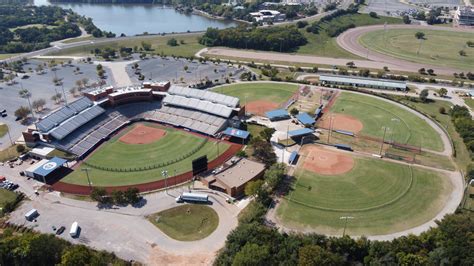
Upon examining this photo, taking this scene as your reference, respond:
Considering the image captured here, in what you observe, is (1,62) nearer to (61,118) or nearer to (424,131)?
(61,118)

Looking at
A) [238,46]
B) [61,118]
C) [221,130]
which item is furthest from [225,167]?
[238,46]

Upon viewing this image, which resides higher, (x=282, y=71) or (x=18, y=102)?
(x=282, y=71)

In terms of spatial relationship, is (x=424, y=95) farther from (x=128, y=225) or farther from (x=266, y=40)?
(x=128, y=225)

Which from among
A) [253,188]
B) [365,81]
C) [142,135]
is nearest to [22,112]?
[142,135]

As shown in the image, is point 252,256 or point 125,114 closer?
point 252,256

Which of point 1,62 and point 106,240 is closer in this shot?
point 106,240

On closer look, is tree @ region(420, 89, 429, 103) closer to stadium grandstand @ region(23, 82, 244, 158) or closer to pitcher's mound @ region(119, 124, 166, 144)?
stadium grandstand @ region(23, 82, 244, 158)

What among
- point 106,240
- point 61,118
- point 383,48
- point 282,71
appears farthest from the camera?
point 383,48

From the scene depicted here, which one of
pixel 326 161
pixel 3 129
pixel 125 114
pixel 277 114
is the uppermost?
pixel 277 114
